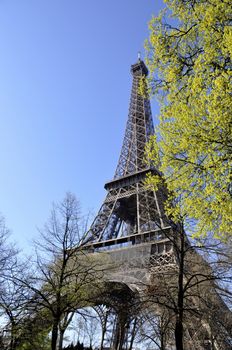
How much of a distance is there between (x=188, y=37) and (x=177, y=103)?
7.37ft

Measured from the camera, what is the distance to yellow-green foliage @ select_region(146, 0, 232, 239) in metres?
7.20

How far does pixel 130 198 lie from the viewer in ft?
140

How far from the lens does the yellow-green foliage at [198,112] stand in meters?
7.20

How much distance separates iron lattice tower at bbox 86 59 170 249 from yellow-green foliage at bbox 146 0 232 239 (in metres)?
22.0

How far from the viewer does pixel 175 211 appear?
8.48m

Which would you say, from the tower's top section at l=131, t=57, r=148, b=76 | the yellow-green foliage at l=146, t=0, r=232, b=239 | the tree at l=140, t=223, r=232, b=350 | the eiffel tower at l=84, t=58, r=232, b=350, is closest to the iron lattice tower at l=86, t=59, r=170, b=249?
the eiffel tower at l=84, t=58, r=232, b=350

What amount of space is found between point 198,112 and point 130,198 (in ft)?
116

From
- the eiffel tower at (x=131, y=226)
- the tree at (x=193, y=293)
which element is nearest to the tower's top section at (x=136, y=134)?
the eiffel tower at (x=131, y=226)

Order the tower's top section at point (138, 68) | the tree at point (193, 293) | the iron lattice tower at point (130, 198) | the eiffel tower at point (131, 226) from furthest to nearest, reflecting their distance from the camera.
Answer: the tower's top section at point (138, 68)
the iron lattice tower at point (130, 198)
the eiffel tower at point (131, 226)
the tree at point (193, 293)

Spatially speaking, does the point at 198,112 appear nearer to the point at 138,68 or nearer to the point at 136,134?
the point at 136,134

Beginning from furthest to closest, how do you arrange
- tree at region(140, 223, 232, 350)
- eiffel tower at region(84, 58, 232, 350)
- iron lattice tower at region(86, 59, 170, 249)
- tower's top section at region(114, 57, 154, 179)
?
tower's top section at region(114, 57, 154, 179)
iron lattice tower at region(86, 59, 170, 249)
eiffel tower at region(84, 58, 232, 350)
tree at region(140, 223, 232, 350)

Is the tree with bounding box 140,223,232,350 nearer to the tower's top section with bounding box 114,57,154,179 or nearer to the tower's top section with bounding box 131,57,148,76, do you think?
the tower's top section with bounding box 114,57,154,179

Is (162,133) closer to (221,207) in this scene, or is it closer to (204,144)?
(204,144)

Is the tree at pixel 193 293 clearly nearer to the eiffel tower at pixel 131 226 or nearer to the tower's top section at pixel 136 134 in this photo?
the eiffel tower at pixel 131 226
